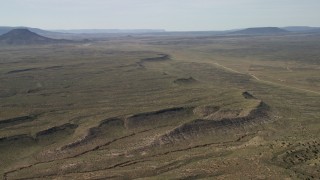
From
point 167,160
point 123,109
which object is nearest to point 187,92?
point 123,109

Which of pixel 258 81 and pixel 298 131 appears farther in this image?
pixel 258 81

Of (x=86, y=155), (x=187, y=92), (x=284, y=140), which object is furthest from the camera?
(x=187, y=92)

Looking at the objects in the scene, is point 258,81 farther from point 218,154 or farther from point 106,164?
point 106,164

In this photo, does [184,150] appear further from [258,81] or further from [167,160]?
[258,81]

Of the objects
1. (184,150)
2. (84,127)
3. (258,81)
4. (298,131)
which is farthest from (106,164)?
(258,81)

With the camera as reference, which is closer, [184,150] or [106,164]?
[106,164]

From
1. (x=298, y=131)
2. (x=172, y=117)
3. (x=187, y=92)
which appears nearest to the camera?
(x=298, y=131)

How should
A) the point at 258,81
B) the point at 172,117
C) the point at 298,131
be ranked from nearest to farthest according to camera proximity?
the point at 298,131
the point at 172,117
the point at 258,81

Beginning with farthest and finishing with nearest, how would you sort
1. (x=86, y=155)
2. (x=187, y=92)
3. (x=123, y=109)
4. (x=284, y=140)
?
(x=187, y=92) → (x=123, y=109) → (x=284, y=140) → (x=86, y=155)
